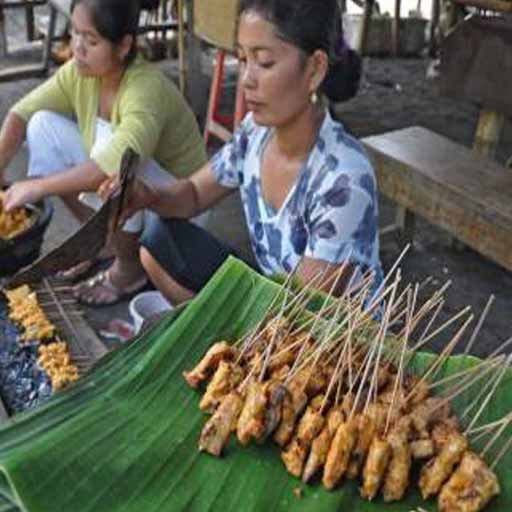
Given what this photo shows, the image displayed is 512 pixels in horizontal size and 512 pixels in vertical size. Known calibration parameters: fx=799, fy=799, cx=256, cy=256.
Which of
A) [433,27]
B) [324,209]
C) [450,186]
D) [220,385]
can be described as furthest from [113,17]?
→ [433,27]

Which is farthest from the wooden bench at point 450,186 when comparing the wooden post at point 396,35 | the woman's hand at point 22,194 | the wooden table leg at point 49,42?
the wooden post at point 396,35

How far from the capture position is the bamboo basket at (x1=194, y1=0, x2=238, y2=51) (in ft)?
18.1

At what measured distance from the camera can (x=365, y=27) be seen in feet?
29.2

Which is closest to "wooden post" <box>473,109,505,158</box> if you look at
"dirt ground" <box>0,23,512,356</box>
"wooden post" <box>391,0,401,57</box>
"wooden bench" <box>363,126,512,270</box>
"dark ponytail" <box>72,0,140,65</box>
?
"wooden bench" <box>363,126,512,270</box>

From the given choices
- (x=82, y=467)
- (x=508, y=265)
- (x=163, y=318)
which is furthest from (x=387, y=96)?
(x=82, y=467)

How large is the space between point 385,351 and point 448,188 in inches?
89.0

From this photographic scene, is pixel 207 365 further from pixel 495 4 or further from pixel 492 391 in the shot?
pixel 495 4

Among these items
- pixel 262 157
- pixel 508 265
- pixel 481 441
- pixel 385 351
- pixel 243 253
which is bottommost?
pixel 243 253

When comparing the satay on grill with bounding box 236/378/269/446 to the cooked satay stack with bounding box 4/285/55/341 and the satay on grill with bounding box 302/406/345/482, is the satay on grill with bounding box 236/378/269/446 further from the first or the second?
the cooked satay stack with bounding box 4/285/55/341

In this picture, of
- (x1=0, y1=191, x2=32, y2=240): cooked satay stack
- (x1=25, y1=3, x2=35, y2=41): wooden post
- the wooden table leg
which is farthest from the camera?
(x1=25, y1=3, x2=35, y2=41): wooden post

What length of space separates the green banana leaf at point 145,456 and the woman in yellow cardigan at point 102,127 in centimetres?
156

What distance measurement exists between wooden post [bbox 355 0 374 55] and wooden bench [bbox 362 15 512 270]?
363cm

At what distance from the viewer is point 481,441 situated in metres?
2.07

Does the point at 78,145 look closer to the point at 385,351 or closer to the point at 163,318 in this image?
the point at 163,318
